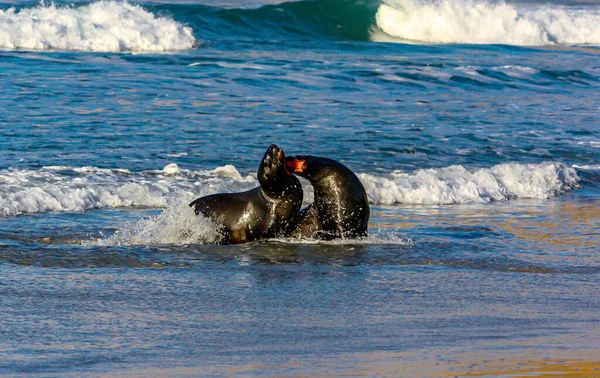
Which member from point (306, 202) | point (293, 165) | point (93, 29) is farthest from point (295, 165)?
point (93, 29)

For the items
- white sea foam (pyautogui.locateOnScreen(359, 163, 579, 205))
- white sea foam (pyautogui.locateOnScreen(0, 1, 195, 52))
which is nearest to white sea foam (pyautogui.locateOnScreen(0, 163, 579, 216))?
white sea foam (pyautogui.locateOnScreen(359, 163, 579, 205))

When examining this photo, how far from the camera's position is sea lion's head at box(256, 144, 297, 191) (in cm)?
805

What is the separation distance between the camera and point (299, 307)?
236 inches

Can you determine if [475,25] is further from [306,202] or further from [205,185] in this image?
[306,202]

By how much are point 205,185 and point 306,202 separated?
47.4 inches

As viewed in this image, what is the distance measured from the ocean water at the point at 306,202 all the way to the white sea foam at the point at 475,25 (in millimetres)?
7354

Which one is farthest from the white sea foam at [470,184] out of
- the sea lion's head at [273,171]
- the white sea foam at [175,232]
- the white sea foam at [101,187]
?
the white sea foam at [175,232]

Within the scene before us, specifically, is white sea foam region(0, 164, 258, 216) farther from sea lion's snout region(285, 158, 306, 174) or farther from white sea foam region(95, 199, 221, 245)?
sea lion's snout region(285, 158, 306, 174)

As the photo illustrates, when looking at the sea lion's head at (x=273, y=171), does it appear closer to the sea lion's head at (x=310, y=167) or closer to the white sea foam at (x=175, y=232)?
the sea lion's head at (x=310, y=167)

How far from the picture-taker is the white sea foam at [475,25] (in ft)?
109

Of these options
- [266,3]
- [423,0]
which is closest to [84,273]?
[266,3]

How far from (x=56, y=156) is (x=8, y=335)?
6687mm

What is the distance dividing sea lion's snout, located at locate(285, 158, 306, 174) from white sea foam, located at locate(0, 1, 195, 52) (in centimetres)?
1605

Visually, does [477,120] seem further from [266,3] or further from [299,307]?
[266,3]
